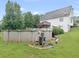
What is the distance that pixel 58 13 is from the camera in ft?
8.52

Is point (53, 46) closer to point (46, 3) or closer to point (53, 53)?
point (53, 53)

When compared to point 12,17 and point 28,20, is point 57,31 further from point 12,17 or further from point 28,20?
point 12,17

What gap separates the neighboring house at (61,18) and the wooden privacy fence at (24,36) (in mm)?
217

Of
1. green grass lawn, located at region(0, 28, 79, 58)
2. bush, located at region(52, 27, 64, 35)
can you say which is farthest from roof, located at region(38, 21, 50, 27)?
green grass lawn, located at region(0, 28, 79, 58)

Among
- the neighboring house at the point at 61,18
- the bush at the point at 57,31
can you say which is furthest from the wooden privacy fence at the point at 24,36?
the neighboring house at the point at 61,18

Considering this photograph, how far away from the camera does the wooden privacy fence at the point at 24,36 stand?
107 inches

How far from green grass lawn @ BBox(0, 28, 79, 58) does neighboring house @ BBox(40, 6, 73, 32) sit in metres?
0.13

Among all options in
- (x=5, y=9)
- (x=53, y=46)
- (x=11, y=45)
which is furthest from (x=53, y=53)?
(x=5, y=9)

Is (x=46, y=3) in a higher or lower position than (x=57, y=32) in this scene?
higher

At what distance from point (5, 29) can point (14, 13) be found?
32 cm

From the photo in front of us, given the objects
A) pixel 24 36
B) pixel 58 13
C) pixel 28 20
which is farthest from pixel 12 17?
pixel 58 13

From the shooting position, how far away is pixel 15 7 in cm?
251

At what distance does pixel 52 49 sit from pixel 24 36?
57 centimetres

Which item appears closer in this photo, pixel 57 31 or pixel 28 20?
pixel 28 20
